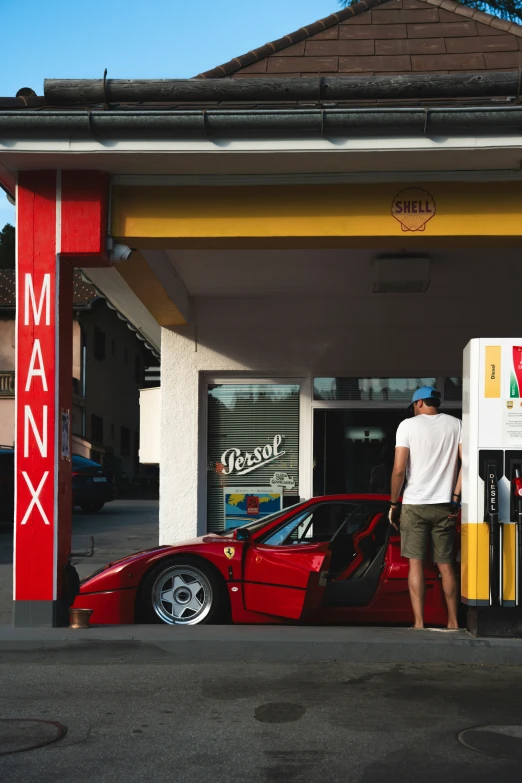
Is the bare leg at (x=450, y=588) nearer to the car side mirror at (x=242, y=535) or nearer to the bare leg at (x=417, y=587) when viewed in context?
the bare leg at (x=417, y=587)

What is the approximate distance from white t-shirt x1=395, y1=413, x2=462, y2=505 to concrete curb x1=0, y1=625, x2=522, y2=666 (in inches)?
42.0

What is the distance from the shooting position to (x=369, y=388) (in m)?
12.8

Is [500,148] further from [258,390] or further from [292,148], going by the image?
[258,390]

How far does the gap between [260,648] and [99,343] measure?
1442 inches

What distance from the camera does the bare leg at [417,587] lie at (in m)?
7.50

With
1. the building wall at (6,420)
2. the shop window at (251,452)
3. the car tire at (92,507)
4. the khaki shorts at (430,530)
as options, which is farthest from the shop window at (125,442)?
the khaki shorts at (430,530)

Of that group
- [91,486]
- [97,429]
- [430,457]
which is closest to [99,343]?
[97,429]

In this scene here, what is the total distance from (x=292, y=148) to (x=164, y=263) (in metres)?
3.52

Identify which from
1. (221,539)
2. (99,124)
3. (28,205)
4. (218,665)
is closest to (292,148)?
(99,124)

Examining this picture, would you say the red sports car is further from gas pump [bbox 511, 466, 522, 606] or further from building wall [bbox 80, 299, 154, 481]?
building wall [bbox 80, 299, 154, 481]

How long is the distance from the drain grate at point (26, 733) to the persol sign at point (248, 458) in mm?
8108

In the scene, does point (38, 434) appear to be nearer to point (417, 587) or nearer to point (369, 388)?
point (417, 587)

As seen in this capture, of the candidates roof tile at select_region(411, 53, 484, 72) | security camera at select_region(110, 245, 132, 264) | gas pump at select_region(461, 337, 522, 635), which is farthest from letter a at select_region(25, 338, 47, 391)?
roof tile at select_region(411, 53, 484, 72)

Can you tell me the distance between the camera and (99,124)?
741 cm
